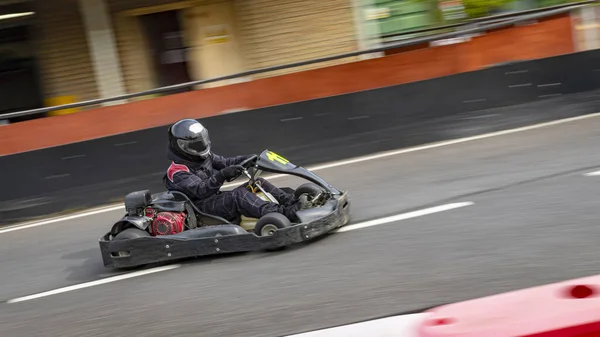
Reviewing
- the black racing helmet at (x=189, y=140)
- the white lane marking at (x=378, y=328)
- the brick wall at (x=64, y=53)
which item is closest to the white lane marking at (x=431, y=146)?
the black racing helmet at (x=189, y=140)

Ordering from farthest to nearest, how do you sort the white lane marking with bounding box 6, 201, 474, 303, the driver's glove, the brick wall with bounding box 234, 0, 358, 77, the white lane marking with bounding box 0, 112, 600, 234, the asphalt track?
the brick wall with bounding box 234, 0, 358, 77
the white lane marking with bounding box 0, 112, 600, 234
the white lane marking with bounding box 6, 201, 474, 303
the driver's glove
the asphalt track

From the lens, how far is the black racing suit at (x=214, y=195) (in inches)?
279

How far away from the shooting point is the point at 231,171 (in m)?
6.92

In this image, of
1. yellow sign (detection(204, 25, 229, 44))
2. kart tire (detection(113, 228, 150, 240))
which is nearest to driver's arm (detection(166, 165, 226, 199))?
kart tire (detection(113, 228, 150, 240))

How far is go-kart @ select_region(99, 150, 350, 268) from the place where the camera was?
686cm

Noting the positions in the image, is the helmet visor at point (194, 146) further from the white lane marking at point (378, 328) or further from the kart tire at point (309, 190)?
the white lane marking at point (378, 328)

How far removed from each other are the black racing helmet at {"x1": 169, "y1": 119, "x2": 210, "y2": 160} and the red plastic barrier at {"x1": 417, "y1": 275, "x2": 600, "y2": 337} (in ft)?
13.3

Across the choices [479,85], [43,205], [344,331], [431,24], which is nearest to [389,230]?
[344,331]

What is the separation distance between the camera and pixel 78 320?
20.0ft

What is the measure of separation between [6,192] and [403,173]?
4.98 meters

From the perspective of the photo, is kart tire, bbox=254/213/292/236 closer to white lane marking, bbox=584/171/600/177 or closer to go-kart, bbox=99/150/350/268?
go-kart, bbox=99/150/350/268

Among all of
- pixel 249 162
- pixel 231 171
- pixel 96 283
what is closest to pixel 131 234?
pixel 96 283

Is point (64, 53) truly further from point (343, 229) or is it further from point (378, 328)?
point (378, 328)

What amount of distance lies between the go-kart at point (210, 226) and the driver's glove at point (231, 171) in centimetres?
5
